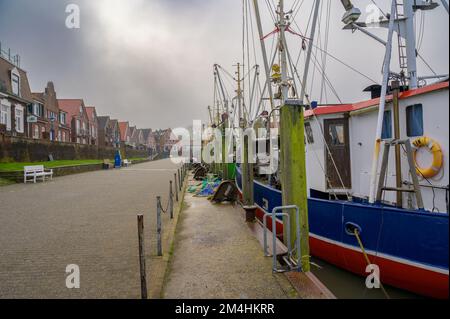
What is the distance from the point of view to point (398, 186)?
5754 millimetres

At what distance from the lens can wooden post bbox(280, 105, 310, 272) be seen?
16.6ft

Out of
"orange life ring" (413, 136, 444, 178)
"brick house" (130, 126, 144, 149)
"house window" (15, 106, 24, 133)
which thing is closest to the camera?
"orange life ring" (413, 136, 444, 178)

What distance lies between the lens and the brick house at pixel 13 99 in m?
28.5

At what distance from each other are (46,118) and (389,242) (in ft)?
148

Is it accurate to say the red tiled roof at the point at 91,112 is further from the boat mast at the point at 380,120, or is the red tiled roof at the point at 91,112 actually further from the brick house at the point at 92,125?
the boat mast at the point at 380,120

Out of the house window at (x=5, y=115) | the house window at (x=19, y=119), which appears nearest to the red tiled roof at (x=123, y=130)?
the house window at (x=19, y=119)

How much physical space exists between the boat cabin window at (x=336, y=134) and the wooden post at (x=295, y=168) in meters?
2.91

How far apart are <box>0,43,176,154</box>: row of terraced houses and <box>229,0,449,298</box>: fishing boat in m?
24.6

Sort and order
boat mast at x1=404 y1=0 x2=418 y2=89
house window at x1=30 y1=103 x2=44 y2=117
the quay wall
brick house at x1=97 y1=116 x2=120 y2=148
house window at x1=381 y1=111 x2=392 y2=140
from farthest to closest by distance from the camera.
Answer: brick house at x1=97 y1=116 x2=120 y2=148, house window at x1=30 y1=103 x2=44 y2=117, the quay wall, boat mast at x1=404 y1=0 x2=418 y2=89, house window at x1=381 y1=111 x2=392 y2=140

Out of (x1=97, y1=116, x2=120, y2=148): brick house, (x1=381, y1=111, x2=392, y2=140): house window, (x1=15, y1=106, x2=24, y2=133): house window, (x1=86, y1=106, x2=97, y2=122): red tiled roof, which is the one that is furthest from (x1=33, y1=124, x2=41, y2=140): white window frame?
(x1=381, y1=111, x2=392, y2=140): house window

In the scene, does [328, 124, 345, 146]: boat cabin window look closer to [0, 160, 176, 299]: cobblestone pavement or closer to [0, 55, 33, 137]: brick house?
[0, 160, 176, 299]: cobblestone pavement
